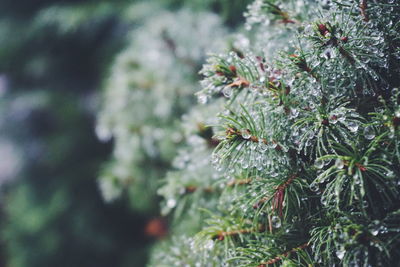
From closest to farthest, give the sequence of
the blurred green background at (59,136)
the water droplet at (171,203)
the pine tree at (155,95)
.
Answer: the water droplet at (171,203)
the pine tree at (155,95)
the blurred green background at (59,136)

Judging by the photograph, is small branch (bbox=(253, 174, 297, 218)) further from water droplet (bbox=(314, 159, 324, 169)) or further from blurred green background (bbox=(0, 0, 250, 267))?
blurred green background (bbox=(0, 0, 250, 267))

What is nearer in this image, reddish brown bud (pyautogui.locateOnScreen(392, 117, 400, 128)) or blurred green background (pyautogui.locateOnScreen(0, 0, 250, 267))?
reddish brown bud (pyautogui.locateOnScreen(392, 117, 400, 128))

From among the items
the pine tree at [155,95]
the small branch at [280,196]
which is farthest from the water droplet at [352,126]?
the pine tree at [155,95]

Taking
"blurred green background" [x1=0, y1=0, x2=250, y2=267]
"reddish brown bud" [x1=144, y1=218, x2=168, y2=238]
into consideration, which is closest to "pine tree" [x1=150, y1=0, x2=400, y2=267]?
"reddish brown bud" [x1=144, y1=218, x2=168, y2=238]

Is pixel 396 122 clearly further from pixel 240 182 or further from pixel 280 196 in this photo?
pixel 240 182

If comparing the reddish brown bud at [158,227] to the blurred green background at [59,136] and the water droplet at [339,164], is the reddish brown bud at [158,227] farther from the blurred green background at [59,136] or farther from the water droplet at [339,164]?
the water droplet at [339,164]

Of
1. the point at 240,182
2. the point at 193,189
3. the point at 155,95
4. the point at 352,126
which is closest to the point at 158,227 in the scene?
the point at 155,95
